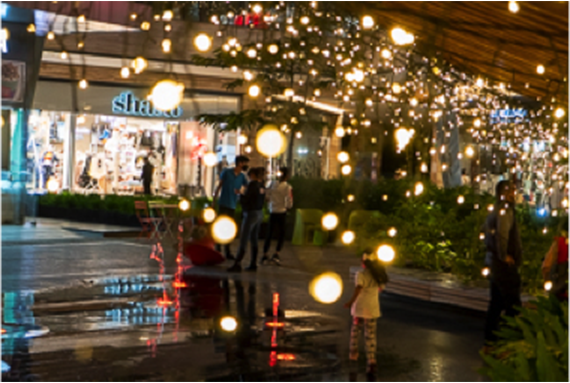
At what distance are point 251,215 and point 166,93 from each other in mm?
11365

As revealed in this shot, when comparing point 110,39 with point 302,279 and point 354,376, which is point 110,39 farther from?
point 354,376

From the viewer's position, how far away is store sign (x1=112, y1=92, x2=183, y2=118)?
2956cm

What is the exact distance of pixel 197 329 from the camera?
938 centimetres

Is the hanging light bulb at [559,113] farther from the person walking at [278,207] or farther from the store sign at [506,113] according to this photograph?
the store sign at [506,113]

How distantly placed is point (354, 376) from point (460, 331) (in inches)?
115

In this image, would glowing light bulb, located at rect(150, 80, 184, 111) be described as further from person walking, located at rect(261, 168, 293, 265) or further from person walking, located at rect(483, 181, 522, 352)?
person walking, located at rect(261, 168, 293, 265)

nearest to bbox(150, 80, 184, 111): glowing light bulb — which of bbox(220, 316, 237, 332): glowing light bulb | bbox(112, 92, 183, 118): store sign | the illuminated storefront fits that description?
bbox(220, 316, 237, 332): glowing light bulb

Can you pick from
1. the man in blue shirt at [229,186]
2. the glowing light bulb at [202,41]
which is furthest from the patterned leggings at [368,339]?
the man in blue shirt at [229,186]

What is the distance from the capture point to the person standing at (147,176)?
27984mm

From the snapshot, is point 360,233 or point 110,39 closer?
point 360,233

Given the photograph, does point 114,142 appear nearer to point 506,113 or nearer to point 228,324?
point 506,113

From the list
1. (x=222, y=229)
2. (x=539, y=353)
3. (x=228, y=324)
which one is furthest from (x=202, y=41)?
(x=222, y=229)

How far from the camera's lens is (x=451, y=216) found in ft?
42.8

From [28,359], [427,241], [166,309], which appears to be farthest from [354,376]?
[427,241]
